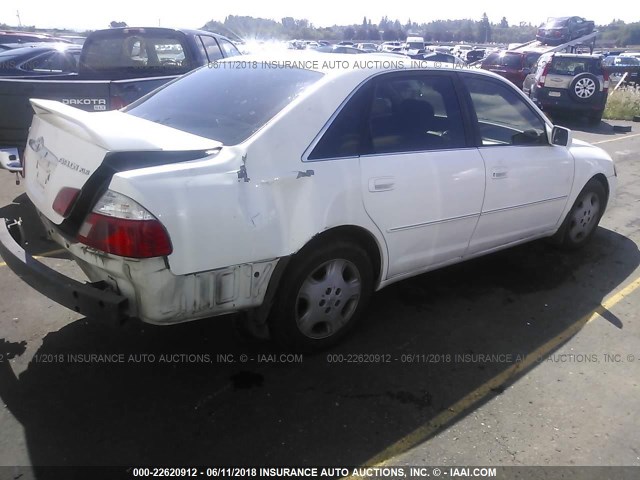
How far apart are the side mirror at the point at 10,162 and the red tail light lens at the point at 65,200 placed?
1404mm

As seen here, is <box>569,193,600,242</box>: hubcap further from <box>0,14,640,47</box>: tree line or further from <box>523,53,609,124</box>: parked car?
<box>0,14,640,47</box>: tree line

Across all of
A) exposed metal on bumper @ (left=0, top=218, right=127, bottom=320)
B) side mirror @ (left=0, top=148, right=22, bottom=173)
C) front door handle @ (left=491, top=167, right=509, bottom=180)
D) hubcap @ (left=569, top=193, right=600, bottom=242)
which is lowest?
hubcap @ (left=569, top=193, right=600, bottom=242)

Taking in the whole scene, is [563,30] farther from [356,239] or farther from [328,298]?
[328,298]

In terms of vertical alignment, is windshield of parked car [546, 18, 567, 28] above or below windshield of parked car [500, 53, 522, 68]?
above

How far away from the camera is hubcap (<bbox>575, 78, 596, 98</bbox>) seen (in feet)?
44.5

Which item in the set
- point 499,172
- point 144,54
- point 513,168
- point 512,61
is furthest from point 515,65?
point 499,172

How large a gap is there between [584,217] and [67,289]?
4394mm

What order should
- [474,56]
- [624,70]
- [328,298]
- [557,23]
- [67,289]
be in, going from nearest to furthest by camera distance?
[67,289], [328,298], [557,23], [624,70], [474,56]

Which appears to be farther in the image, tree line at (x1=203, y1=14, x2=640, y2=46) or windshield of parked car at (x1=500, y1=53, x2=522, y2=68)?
tree line at (x1=203, y1=14, x2=640, y2=46)

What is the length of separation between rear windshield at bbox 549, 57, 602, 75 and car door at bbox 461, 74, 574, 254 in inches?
433

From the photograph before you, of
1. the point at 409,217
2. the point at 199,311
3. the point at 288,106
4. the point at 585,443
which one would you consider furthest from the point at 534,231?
the point at 199,311

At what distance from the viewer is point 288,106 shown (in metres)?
2.95

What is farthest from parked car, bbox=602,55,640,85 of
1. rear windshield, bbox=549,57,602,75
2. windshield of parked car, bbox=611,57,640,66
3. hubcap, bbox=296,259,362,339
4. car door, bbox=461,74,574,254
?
hubcap, bbox=296,259,362,339

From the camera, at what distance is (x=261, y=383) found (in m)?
3.03
